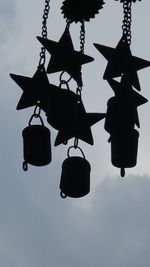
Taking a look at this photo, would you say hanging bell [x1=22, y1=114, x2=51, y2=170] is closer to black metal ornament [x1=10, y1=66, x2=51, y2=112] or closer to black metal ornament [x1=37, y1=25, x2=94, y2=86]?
black metal ornament [x1=10, y1=66, x2=51, y2=112]

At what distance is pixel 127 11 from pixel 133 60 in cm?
44

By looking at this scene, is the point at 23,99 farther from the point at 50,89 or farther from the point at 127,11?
the point at 127,11

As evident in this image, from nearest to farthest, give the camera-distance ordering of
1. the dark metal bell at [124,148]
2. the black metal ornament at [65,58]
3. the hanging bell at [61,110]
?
1. the hanging bell at [61,110]
2. the dark metal bell at [124,148]
3. the black metal ornament at [65,58]

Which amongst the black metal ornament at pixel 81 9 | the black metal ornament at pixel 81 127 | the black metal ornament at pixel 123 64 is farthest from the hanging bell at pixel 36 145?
the black metal ornament at pixel 81 9

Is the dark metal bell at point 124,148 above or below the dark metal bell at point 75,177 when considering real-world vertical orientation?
above

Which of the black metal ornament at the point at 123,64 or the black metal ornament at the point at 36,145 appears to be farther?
the black metal ornament at the point at 123,64

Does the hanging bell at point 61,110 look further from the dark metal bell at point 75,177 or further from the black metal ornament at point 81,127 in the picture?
the dark metal bell at point 75,177

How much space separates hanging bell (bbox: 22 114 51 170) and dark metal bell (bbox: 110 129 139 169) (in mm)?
533

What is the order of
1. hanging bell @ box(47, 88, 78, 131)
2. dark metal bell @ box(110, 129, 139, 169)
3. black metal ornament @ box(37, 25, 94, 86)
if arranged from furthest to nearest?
black metal ornament @ box(37, 25, 94, 86) < dark metal bell @ box(110, 129, 139, 169) < hanging bell @ box(47, 88, 78, 131)

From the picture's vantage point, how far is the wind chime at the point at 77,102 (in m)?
7.34

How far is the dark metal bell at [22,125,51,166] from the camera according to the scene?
7402 millimetres

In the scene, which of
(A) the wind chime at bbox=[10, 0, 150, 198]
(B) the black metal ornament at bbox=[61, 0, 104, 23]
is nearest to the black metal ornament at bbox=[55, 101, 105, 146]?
(A) the wind chime at bbox=[10, 0, 150, 198]

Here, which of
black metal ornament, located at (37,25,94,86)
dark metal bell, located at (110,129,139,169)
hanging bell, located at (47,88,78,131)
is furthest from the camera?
black metal ornament, located at (37,25,94,86)

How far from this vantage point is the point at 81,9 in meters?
7.62
